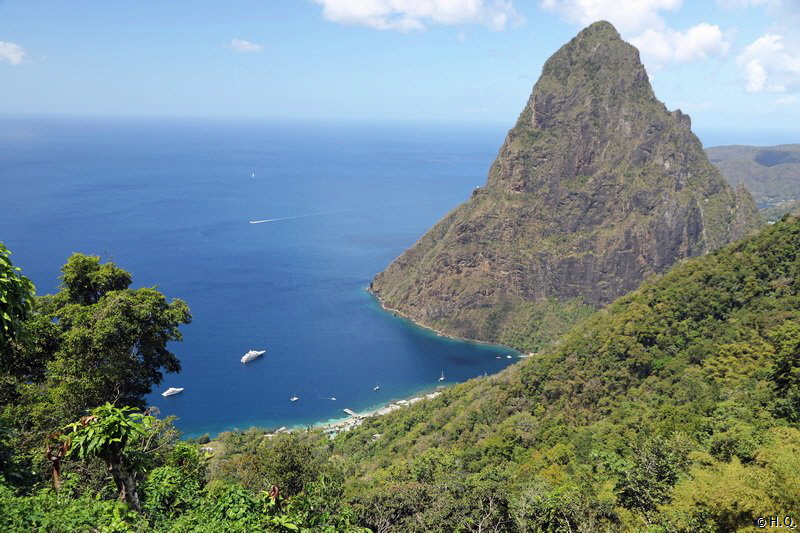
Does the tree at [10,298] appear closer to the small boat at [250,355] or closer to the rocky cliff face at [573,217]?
the small boat at [250,355]

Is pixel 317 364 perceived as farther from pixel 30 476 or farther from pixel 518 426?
Result: pixel 30 476

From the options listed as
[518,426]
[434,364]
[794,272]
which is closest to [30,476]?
[518,426]

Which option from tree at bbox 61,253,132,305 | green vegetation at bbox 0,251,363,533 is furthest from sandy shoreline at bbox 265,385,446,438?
tree at bbox 61,253,132,305

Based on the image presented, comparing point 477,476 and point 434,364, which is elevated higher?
point 477,476

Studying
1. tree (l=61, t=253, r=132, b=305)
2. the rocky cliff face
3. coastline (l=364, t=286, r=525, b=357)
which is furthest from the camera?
the rocky cliff face

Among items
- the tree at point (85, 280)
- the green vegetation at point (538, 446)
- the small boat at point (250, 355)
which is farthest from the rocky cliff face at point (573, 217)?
the tree at point (85, 280)

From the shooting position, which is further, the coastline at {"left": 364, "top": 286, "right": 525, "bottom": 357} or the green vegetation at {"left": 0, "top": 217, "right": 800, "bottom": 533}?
the coastline at {"left": 364, "top": 286, "right": 525, "bottom": 357}

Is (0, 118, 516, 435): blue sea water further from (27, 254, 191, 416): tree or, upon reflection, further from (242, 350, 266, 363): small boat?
(27, 254, 191, 416): tree
